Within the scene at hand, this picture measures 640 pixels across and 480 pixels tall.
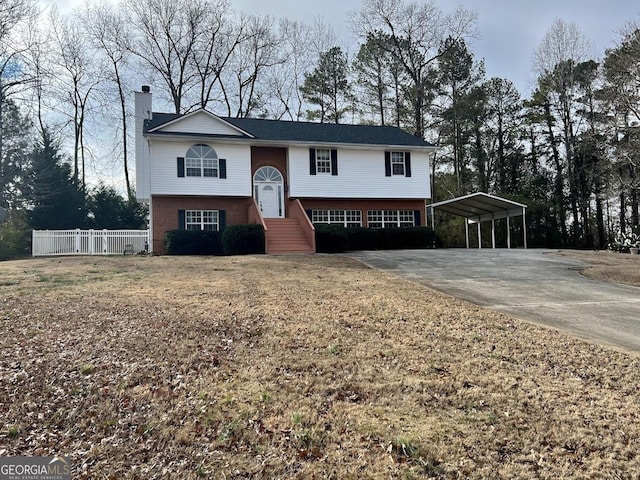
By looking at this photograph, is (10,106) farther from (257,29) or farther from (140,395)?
(140,395)

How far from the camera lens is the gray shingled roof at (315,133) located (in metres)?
21.6

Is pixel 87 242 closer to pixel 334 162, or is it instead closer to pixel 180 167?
pixel 180 167

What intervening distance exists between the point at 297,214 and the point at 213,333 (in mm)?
14154

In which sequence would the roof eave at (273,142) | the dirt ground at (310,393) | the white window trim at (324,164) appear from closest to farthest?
the dirt ground at (310,393) → the roof eave at (273,142) → the white window trim at (324,164)

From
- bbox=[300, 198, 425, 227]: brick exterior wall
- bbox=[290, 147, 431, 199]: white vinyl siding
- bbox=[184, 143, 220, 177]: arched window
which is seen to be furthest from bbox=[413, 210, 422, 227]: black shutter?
bbox=[184, 143, 220, 177]: arched window

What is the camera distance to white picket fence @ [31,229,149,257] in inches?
779

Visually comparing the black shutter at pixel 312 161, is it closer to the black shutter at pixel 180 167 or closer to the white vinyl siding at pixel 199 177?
the white vinyl siding at pixel 199 177

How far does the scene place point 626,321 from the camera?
704 centimetres

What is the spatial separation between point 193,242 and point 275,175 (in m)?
5.38

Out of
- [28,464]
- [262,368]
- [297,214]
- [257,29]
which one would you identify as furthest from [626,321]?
[257,29]

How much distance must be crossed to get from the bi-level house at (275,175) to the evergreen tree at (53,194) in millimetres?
7925

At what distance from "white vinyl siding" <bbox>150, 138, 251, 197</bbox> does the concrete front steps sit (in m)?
2.38

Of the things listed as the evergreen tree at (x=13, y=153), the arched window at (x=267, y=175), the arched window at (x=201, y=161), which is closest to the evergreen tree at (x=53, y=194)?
the evergreen tree at (x=13, y=153)

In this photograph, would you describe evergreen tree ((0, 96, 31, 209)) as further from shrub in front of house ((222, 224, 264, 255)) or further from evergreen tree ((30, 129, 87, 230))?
shrub in front of house ((222, 224, 264, 255))
